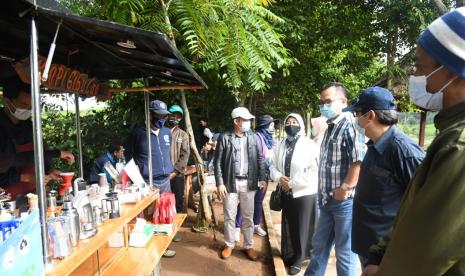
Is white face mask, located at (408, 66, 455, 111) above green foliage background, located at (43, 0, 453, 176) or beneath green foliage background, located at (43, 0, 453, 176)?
beneath

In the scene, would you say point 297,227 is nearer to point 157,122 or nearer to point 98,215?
point 157,122

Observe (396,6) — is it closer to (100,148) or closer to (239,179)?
(239,179)

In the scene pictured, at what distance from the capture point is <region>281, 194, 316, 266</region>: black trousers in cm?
414

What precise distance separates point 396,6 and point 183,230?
21.0ft

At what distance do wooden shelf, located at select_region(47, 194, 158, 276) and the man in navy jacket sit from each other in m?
1.64

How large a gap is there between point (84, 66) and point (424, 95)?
3160mm

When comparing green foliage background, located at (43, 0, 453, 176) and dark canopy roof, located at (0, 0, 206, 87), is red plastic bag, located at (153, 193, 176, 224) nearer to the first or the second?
dark canopy roof, located at (0, 0, 206, 87)

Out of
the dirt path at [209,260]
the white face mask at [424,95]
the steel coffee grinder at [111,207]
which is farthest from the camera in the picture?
the dirt path at [209,260]

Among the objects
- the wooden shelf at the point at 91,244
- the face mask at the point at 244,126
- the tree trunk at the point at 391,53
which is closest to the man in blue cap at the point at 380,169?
the wooden shelf at the point at 91,244

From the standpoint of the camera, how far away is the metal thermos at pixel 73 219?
191 cm

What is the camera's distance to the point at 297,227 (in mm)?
4160

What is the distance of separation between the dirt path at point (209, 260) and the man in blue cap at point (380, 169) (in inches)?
79.1

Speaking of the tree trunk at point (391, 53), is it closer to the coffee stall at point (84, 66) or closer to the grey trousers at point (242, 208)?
the grey trousers at point (242, 208)

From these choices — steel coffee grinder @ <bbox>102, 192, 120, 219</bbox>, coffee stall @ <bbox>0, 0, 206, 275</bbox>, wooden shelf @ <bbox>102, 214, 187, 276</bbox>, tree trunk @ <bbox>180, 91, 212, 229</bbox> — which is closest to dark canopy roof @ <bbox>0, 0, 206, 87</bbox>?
coffee stall @ <bbox>0, 0, 206, 275</bbox>
